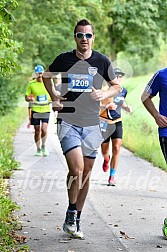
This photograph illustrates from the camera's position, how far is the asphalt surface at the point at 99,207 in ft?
24.0

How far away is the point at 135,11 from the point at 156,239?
21946 millimetres

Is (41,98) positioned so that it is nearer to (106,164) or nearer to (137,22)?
(106,164)

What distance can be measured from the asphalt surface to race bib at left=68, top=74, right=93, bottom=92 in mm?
1636

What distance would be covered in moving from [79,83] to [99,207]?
2.69 m

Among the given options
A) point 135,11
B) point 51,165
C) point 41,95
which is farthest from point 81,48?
point 135,11

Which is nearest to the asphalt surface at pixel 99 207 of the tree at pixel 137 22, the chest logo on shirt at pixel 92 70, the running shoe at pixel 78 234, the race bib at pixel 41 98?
the running shoe at pixel 78 234

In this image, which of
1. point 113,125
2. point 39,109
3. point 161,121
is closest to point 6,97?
point 39,109

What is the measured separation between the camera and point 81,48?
7.37 metres

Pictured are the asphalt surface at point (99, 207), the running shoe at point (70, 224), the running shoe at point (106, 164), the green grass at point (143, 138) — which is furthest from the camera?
the green grass at point (143, 138)

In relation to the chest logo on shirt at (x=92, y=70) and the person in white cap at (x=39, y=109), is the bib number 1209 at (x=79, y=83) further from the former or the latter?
the person in white cap at (x=39, y=109)

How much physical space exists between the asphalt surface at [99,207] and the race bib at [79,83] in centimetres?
164

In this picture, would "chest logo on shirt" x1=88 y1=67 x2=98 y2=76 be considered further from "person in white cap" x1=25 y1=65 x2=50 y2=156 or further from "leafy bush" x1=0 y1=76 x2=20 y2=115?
"leafy bush" x1=0 y1=76 x2=20 y2=115

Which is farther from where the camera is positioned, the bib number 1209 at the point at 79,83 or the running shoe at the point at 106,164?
the running shoe at the point at 106,164

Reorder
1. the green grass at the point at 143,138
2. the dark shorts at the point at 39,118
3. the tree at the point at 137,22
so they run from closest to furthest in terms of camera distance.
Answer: the green grass at the point at 143,138 → the dark shorts at the point at 39,118 → the tree at the point at 137,22
